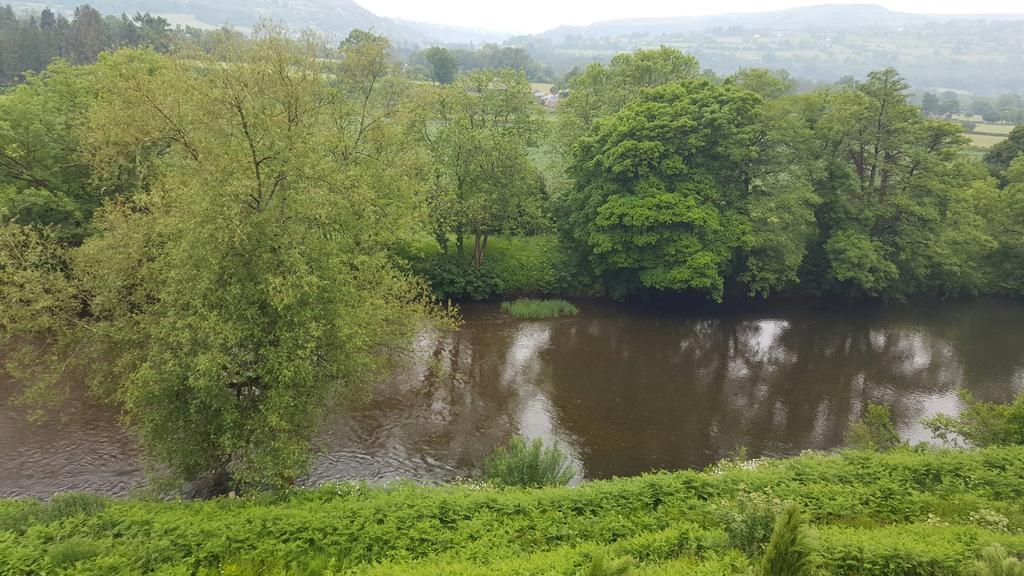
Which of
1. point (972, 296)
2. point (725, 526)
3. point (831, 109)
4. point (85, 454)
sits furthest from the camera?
point (972, 296)

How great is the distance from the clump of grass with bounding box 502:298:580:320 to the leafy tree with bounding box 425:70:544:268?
169 inches

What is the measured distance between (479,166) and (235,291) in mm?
20775

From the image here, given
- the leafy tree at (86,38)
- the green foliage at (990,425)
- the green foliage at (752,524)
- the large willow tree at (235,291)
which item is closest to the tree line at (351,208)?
the large willow tree at (235,291)

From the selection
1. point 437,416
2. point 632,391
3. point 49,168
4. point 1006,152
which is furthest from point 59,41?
point 1006,152

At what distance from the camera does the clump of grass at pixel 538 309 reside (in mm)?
32031

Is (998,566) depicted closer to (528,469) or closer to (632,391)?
(528,469)

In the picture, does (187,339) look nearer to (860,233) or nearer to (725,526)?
(725,526)

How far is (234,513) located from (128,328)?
6435 mm

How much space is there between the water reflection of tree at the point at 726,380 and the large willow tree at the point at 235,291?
1026 cm

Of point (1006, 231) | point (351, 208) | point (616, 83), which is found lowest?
point (1006, 231)

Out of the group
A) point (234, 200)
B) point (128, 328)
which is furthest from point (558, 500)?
point (128, 328)

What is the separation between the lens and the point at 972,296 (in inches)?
1519

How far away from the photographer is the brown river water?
1856cm

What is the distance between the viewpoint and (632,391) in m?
24.5
